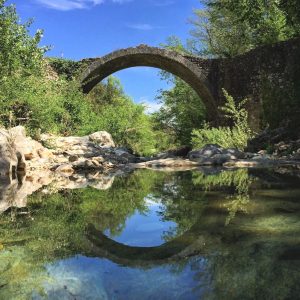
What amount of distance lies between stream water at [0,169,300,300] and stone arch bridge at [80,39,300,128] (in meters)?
11.6

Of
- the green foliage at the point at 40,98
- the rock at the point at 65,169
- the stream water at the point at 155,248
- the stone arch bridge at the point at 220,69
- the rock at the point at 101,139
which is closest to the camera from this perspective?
the stream water at the point at 155,248

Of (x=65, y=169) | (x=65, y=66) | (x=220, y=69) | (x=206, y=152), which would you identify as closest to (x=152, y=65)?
(x=220, y=69)

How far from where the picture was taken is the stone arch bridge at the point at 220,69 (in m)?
14.9

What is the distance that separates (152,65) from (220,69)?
3.72 m

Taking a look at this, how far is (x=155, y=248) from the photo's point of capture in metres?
2.38

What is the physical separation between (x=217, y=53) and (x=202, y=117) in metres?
3.97

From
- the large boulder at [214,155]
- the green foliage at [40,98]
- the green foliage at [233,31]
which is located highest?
the green foliage at [233,31]

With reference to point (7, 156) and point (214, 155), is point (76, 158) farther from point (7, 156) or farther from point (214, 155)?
point (214, 155)

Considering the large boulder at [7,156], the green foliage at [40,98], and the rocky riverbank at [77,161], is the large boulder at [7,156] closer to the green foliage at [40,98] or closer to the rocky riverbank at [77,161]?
the rocky riverbank at [77,161]

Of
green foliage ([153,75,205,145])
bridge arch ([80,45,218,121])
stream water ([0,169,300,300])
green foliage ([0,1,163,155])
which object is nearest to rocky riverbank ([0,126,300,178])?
green foliage ([0,1,163,155])

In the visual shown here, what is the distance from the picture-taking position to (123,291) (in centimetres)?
167

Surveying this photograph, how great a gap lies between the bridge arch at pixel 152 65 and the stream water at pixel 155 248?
14150 millimetres

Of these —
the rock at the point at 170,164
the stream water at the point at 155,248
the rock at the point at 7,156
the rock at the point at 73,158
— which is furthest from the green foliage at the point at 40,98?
the stream water at the point at 155,248

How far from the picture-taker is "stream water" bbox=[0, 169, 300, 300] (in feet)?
5.57
